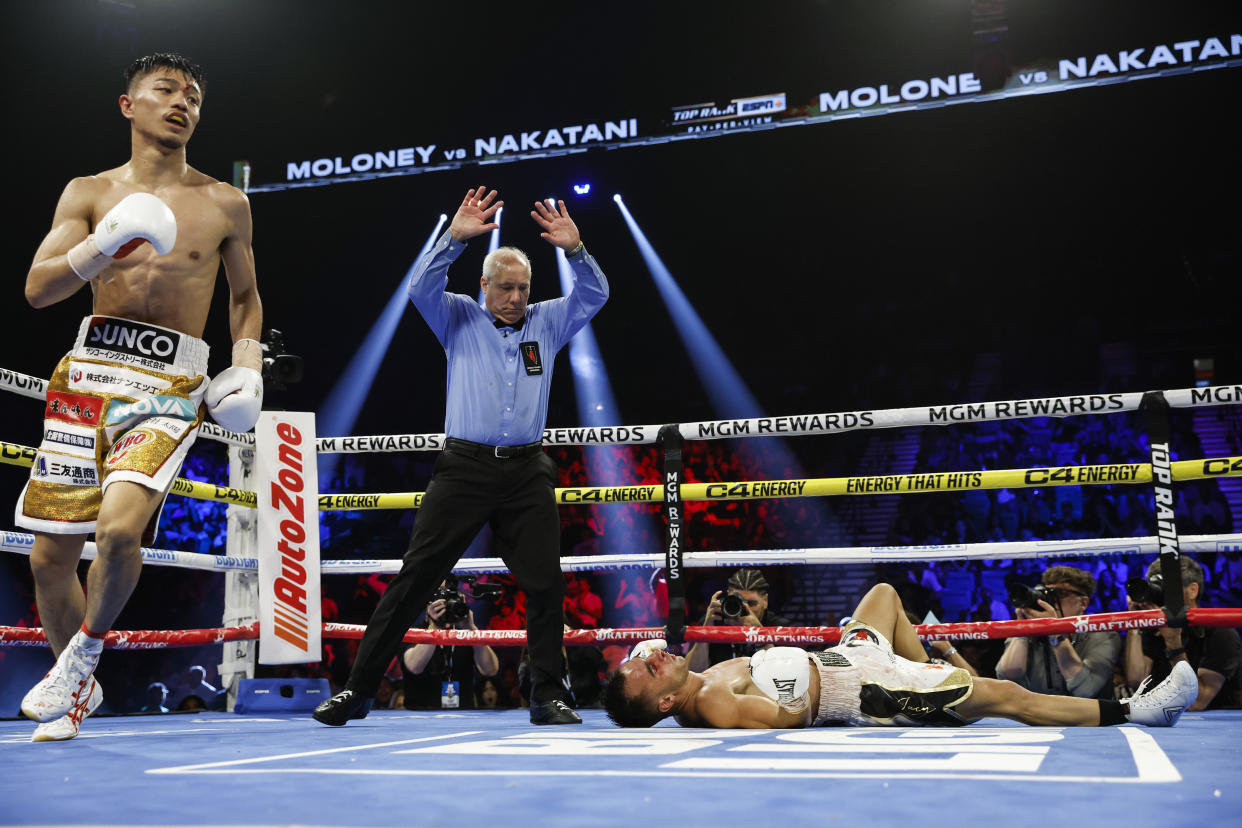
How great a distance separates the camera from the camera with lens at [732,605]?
2846 mm

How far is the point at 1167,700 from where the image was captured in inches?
79.0

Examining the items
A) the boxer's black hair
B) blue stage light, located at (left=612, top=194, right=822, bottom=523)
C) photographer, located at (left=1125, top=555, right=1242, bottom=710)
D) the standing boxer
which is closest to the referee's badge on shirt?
the standing boxer

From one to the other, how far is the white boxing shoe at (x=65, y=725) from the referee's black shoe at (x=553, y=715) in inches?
36.9

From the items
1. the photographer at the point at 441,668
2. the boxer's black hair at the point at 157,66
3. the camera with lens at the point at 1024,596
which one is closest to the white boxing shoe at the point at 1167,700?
the camera with lens at the point at 1024,596

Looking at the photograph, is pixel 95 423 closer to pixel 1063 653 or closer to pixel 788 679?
pixel 788 679

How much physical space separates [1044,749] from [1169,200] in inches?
293

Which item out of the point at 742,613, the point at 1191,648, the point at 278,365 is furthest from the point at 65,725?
the point at 1191,648

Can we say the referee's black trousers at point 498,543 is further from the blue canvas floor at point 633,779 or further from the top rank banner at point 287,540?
the top rank banner at point 287,540

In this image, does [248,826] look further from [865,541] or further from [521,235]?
[521,235]

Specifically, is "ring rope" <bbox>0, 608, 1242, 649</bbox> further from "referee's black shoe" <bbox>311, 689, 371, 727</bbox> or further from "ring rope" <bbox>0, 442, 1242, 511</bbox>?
"referee's black shoe" <bbox>311, 689, 371, 727</bbox>

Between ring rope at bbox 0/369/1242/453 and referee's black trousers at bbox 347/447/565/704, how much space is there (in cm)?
48

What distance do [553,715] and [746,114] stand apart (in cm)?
592

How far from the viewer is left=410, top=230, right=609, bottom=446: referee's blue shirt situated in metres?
2.41

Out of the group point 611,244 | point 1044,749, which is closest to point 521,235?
point 611,244
